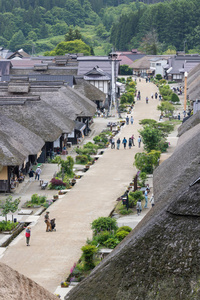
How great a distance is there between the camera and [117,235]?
74.6ft

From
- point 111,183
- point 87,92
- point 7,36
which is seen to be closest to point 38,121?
point 111,183

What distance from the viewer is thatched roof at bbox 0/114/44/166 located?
102ft

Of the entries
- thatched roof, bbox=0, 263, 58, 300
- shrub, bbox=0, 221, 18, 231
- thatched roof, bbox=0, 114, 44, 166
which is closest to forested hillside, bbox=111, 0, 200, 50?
thatched roof, bbox=0, 114, 44, 166

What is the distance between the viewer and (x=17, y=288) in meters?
8.40

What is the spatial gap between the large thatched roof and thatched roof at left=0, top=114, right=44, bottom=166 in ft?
65.7

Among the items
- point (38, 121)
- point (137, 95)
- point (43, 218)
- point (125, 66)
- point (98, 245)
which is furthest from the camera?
point (125, 66)

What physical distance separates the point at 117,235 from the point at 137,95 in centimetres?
6371

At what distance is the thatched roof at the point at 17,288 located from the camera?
800cm

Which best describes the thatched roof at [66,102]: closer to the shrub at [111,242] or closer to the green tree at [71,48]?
the shrub at [111,242]

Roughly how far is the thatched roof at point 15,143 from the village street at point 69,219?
2.11 meters

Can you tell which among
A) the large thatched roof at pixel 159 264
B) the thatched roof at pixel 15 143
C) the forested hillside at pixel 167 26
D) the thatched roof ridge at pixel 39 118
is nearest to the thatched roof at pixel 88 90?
the thatched roof ridge at pixel 39 118

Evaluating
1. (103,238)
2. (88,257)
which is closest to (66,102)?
(103,238)

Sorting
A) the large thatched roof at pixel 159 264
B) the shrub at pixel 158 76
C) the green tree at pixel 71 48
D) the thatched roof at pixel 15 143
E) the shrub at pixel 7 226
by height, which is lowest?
the shrub at pixel 7 226

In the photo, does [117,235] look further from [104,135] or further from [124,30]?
[124,30]
